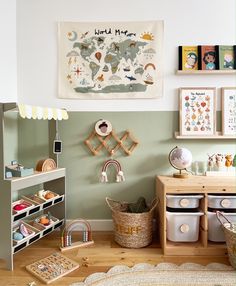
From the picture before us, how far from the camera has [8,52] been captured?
2168mm

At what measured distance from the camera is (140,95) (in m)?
2.27

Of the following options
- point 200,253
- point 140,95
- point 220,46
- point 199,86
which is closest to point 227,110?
point 199,86

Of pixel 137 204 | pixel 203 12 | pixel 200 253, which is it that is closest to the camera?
pixel 200 253

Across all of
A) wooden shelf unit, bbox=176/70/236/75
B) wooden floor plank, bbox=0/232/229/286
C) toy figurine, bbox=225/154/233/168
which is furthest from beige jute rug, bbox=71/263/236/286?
wooden shelf unit, bbox=176/70/236/75

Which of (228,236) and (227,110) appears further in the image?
(227,110)

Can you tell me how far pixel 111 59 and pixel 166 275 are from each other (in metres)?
1.74

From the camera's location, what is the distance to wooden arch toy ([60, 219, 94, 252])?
198 centimetres

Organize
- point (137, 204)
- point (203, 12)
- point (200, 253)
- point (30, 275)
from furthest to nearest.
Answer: point (203, 12), point (137, 204), point (200, 253), point (30, 275)

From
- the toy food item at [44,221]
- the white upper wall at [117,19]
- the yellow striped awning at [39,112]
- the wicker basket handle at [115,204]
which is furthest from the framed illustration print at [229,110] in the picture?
the toy food item at [44,221]

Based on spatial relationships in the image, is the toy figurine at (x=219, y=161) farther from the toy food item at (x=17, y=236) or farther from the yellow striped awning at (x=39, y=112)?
the toy food item at (x=17, y=236)

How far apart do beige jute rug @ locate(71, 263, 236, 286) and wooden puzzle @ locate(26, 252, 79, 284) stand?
147 millimetres

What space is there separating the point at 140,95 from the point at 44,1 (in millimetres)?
1192

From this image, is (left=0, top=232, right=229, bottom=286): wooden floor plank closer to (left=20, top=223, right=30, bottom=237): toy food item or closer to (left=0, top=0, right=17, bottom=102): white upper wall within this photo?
(left=20, top=223, right=30, bottom=237): toy food item

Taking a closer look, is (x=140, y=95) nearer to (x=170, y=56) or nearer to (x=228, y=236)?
(x=170, y=56)
